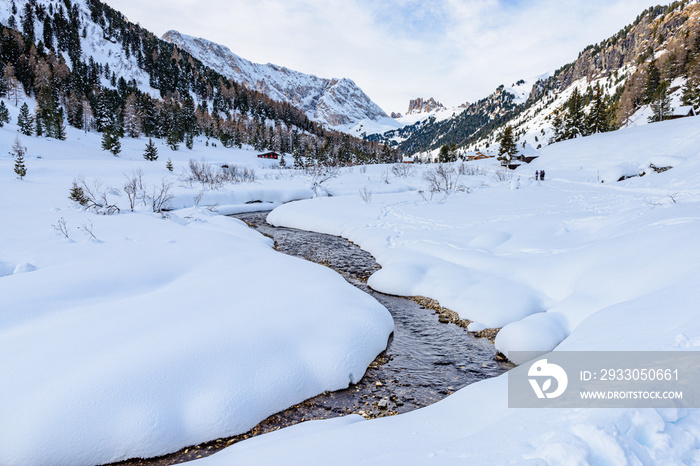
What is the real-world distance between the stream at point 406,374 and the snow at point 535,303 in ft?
1.91

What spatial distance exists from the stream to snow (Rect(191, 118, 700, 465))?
1.91 feet

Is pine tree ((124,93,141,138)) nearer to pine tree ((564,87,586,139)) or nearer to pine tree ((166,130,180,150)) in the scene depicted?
pine tree ((166,130,180,150))

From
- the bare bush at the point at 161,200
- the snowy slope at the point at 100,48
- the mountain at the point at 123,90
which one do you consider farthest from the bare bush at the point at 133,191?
the snowy slope at the point at 100,48

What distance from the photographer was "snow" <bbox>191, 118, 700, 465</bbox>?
261 cm

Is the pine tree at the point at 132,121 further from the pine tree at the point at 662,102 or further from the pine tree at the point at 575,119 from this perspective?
the pine tree at the point at 662,102

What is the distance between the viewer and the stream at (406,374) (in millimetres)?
5055

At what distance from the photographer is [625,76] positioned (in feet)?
367

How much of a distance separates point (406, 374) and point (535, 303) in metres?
4.25

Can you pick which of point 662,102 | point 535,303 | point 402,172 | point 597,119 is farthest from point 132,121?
point 662,102

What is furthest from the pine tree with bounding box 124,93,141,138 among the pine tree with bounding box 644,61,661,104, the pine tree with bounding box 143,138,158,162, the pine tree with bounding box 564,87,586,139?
the pine tree with bounding box 644,61,661,104

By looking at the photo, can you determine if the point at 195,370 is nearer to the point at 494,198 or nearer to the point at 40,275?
the point at 40,275

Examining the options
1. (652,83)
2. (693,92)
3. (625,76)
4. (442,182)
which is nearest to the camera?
(442,182)

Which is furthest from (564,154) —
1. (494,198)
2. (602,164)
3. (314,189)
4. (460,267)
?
(460,267)

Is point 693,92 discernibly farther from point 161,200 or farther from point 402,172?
point 161,200
